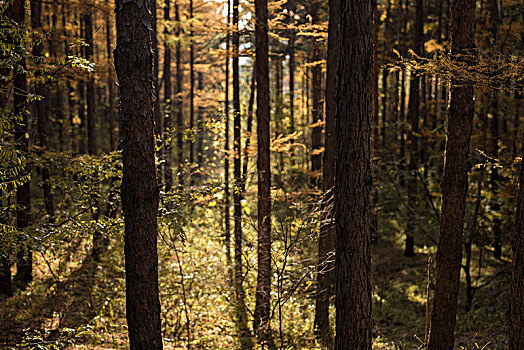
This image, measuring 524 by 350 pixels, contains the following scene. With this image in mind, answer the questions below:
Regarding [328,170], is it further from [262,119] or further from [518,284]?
[518,284]

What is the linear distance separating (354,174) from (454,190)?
2.83 m

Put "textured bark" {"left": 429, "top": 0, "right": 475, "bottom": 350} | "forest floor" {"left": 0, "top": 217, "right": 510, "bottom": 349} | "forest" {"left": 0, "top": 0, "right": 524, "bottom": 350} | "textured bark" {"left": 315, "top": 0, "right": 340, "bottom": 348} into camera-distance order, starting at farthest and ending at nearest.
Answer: "textured bark" {"left": 315, "top": 0, "right": 340, "bottom": 348} → "forest floor" {"left": 0, "top": 217, "right": 510, "bottom": 349} → "textured bark" {"left": 429, "top": 0, "right": 475, "bottom": 350} → "forest" {"left": 0, "top": 0, "right": 524, "bottom": 350}

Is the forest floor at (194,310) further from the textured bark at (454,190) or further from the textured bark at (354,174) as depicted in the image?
the textured bark at (354,174)

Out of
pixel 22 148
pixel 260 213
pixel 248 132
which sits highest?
pixel 248 132

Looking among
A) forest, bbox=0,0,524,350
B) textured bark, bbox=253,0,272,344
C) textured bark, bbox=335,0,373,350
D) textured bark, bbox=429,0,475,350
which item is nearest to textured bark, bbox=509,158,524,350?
forest, bbox=0,0,524,350

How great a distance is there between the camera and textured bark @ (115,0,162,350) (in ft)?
15.4

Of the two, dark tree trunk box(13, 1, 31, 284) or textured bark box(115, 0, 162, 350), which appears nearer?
textured bark box(115, 0, 162, 350)

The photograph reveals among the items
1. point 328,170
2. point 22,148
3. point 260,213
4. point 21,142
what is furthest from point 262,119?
point 22,148

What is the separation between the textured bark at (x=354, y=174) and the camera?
15.3 feet

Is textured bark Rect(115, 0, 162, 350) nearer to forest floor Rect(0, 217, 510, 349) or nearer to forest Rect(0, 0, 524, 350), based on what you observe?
forest Rect(0, 0, 524, 350)

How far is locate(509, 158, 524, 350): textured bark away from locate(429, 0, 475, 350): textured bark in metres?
1.61

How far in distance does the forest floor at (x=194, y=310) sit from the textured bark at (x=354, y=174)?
8.62 ft

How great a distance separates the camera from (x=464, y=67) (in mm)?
5375

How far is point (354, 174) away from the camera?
15.7 ft
